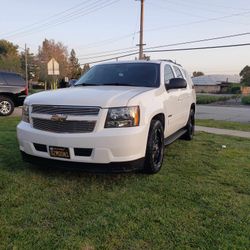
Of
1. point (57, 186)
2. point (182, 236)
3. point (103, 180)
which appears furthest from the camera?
point (103, 180)

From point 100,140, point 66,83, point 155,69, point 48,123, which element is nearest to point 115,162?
point 100,140

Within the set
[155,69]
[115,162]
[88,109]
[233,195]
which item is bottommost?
[233,195]

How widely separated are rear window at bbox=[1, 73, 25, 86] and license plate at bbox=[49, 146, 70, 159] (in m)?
9.48

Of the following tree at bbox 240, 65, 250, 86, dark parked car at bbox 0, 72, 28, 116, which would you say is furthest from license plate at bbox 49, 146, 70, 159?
tree at bbox 240, 65, 250, 86

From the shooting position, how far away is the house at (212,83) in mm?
93312

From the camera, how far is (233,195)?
4289 millimetres

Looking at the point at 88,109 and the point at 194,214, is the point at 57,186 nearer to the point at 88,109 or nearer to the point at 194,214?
the point at 88,109

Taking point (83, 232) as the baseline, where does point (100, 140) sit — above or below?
above

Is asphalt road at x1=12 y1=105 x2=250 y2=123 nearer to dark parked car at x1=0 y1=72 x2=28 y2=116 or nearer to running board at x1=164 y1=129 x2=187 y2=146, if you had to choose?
dark parked car at x1=0 y1=72 x2=28 y2=116

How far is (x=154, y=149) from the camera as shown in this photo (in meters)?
4.96

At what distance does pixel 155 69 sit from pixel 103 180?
7.25ft

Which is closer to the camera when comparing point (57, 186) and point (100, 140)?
point (100, 140)

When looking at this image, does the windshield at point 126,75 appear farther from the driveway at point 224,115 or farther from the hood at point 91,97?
the driveway at point 224,115

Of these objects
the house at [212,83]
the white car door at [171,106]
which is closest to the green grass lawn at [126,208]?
the white car door at [171,106]
